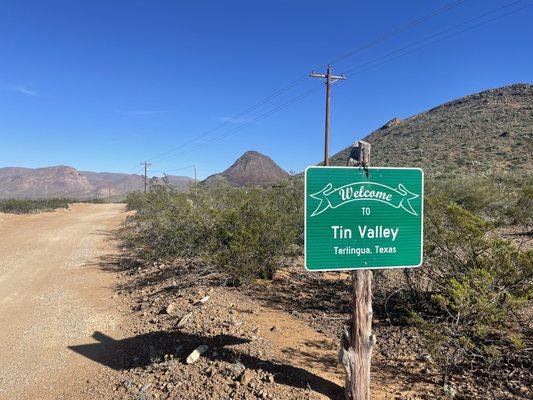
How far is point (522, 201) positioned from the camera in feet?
39.3

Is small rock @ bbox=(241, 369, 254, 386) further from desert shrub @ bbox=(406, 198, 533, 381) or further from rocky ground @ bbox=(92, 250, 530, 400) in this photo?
desert shrub @ bbox=(406, 198, 533, 381)

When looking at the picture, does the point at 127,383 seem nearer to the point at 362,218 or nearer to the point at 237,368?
the point at 237,368

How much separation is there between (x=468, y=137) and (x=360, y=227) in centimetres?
4051

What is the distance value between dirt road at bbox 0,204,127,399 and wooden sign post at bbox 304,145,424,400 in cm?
311

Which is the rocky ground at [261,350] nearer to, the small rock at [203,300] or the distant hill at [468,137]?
the small rock at [203,300]

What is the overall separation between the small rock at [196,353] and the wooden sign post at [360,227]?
2.13 m

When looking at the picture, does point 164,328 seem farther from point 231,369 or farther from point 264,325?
point 231,369

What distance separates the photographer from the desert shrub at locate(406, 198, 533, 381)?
13.8 feet

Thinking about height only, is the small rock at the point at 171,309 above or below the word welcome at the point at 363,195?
below

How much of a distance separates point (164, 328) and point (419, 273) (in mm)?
3712

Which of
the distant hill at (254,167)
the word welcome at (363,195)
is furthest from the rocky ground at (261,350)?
the distant hill at (254,167)

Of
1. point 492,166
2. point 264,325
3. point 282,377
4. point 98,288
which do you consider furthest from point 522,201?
point 492,166

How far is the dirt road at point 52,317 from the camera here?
17.1 feet

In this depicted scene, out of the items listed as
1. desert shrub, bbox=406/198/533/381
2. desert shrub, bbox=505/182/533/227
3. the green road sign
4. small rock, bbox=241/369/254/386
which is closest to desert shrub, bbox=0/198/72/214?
desert shrub, bbox=505/182/533/227
